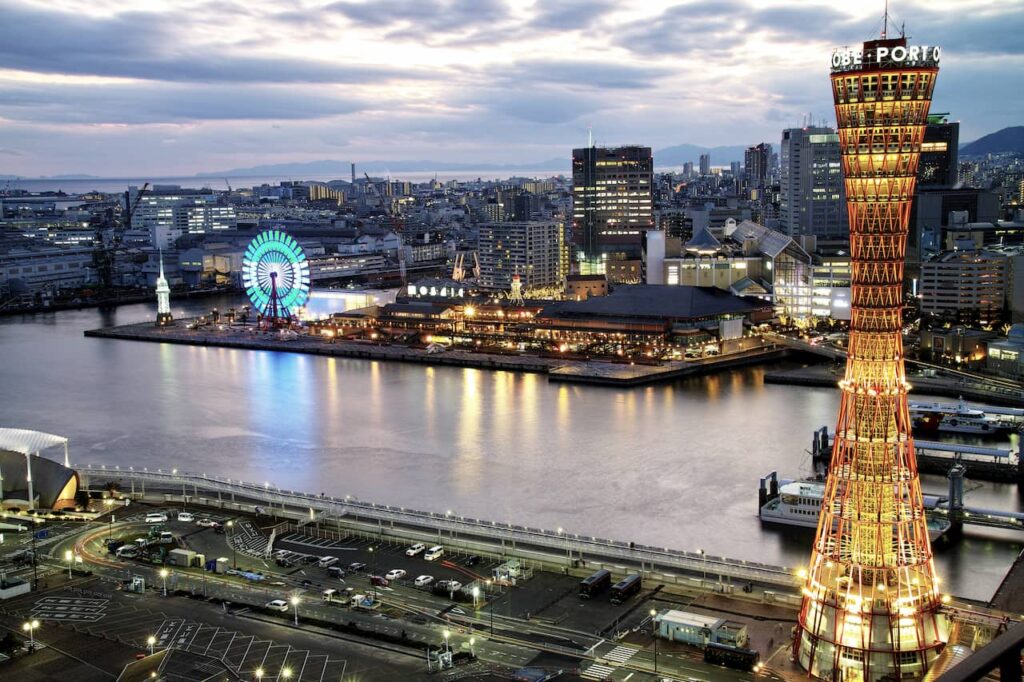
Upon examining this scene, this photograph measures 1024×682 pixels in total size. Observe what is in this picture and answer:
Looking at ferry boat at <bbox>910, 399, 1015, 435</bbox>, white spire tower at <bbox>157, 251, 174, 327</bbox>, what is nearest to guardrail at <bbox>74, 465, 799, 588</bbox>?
ferry boat at <bbox>910, 399, 1015, 435</bbox>

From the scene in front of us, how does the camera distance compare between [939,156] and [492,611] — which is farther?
[939,156]

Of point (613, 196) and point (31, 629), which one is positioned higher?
point (613, 196)

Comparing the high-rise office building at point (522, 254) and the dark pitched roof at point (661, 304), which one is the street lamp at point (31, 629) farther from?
the high-rise office building at point (522, 254)

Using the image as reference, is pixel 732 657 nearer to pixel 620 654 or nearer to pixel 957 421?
pixel 620 654

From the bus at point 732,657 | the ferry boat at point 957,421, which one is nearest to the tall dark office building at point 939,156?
the ferry boat at point 957,421

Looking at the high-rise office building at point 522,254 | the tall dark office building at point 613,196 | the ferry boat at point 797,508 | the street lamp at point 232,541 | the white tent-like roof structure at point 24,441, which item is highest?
the tall dark office building at point 613,196

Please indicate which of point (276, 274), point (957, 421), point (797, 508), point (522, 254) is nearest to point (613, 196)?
point (522, 254)
